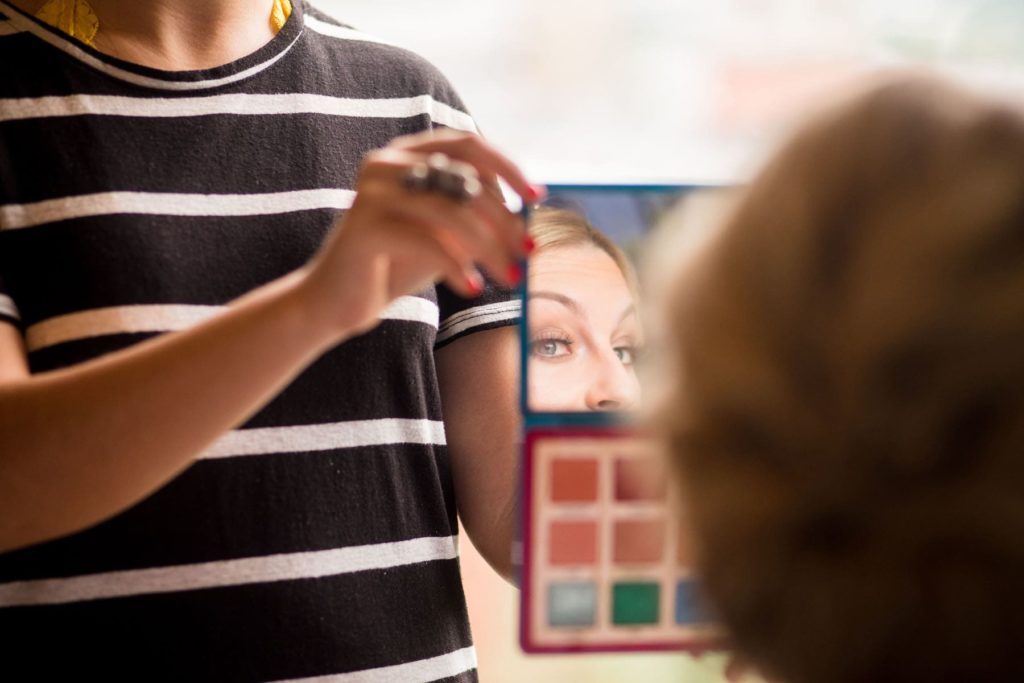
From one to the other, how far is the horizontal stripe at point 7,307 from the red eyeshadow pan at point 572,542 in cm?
38

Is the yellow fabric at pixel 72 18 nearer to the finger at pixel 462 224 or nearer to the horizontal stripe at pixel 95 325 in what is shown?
the horizontal stripe at pixel 95 325

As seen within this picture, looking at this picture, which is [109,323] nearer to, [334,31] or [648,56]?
[334,31]

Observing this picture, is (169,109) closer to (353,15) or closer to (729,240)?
(729,240)

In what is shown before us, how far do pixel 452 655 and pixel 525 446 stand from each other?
0.26m

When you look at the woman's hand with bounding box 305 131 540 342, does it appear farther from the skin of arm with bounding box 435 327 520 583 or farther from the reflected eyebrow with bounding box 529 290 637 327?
the skin of arm with bounding box 435 327 520 583

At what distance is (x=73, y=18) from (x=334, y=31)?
0.64ft

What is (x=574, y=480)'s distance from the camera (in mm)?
614

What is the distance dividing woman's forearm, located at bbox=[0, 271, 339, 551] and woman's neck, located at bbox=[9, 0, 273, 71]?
26 cm

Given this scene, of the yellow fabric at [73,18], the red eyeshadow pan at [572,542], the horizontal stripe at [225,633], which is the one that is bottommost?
the horizontal stripe at [225,633]

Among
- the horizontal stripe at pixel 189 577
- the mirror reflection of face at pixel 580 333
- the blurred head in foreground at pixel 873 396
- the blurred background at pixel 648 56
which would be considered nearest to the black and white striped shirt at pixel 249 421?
the horizontal stripe at pixel 189 577

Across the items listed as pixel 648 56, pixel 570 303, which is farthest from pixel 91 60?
pixel 648 56

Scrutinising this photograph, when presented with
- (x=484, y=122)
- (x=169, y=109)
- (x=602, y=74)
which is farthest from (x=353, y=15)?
(x=169, y=109)

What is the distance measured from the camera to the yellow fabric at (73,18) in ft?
2.49

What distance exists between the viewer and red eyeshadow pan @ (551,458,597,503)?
2.01ft
